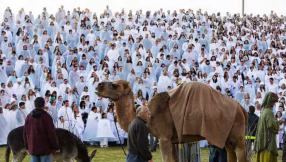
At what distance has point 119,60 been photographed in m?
25.5

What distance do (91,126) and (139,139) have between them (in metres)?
11.5

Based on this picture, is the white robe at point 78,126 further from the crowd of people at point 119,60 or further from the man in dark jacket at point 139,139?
the man in dark jacket at point 139,139

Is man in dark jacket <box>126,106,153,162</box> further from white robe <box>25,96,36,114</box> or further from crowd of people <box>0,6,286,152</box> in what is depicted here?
white robe <box>25,96,36,114</box>

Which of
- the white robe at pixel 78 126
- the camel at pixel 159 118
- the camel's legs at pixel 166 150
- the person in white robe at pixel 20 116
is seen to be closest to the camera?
the camel's legs at pixel 166 150

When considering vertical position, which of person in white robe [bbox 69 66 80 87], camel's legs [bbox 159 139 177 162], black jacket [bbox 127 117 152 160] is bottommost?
camel's legs [bbox 159 139 177 162]

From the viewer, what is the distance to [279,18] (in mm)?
39062

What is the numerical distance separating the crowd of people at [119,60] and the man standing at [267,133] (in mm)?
5944

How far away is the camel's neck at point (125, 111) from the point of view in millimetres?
9109

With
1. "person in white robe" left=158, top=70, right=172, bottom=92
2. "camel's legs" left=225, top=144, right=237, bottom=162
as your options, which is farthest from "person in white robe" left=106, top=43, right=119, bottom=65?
"camel's legs" left=225, top=144, right=237, bottom=162

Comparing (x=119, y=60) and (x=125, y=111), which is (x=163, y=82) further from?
(x=125, y=111)

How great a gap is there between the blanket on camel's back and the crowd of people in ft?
24.1

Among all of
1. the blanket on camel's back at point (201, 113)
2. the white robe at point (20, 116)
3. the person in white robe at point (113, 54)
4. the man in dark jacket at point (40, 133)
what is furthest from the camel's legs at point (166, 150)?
the person in white robe at point (113, 54)

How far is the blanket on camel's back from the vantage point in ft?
29.8

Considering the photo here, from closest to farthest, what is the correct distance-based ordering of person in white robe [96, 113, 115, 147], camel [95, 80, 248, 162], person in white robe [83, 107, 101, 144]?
camel [95, 80, 248, 162], person in white robe [96, 113, 115, 147], person in white robe [83, 107, 101, 144]
